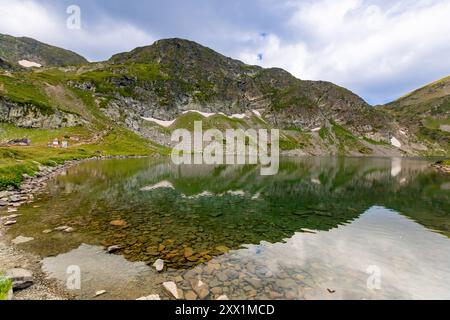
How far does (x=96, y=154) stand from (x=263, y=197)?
331ft

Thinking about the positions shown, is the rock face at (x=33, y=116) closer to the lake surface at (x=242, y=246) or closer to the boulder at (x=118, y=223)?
the lake surface at (x=242, y=246)

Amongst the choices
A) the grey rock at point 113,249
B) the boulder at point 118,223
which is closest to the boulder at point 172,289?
the grey rock at point 113,249

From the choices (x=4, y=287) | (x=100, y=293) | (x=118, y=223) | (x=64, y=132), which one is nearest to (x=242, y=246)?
(x=100, y=293)

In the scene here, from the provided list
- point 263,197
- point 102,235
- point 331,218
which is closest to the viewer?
point 102,235

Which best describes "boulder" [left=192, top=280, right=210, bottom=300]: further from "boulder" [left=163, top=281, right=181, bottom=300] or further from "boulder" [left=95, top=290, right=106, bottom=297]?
"boulder" [left=95, top=290, right=106, bottom=297]

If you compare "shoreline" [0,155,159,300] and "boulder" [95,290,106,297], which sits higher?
"shoreline" [0,155,159,300]

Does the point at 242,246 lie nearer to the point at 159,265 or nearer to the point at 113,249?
the point at 159,265

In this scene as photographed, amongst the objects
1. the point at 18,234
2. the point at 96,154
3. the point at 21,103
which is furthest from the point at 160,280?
the point at 21,103

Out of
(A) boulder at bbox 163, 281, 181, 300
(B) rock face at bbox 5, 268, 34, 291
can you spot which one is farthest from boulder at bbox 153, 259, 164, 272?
(B) rock face at bbox 5, 268, 34, 291

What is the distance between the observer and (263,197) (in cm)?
4031

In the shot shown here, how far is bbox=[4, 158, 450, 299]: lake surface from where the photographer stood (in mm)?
13336

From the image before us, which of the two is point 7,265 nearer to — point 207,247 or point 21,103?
point 207,247

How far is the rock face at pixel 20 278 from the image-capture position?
1141 cm

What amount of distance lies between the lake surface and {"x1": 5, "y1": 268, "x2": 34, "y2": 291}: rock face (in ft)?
4.84
